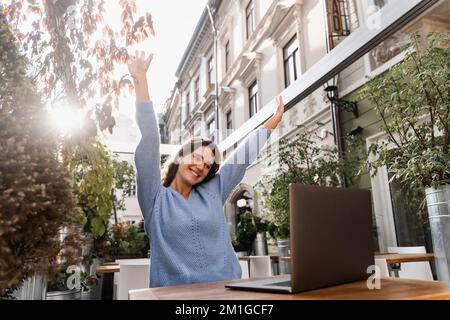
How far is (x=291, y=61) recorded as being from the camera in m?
6.69

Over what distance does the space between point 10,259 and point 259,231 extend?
495 cm

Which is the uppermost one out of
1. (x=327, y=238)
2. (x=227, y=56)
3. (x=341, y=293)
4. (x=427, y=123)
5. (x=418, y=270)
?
(x=227, y=56)

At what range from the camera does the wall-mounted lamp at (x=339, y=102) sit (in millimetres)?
5141

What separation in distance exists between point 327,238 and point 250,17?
27.5 feet

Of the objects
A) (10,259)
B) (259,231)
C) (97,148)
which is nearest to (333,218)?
(10,259)

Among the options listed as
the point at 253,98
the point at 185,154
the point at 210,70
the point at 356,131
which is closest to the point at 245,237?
the point at 356,131

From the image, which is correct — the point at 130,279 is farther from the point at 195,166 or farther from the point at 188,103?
the point at 188,103

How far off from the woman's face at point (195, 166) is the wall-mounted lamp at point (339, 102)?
4072mm

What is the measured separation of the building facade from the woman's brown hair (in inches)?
12.8

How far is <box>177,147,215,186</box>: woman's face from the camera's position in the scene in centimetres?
152

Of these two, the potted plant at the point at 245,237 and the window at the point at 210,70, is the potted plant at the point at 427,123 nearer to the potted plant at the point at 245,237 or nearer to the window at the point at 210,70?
the potted plant at the point at 245,237

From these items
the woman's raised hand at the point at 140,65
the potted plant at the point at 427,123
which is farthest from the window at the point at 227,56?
the woman's raised hand at the point at 140,65

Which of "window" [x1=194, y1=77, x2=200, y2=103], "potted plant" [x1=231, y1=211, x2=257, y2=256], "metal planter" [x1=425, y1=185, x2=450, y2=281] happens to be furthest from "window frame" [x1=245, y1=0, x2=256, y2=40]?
"metal planter" [x1=425, y1=185, x2=450, y2=281]
